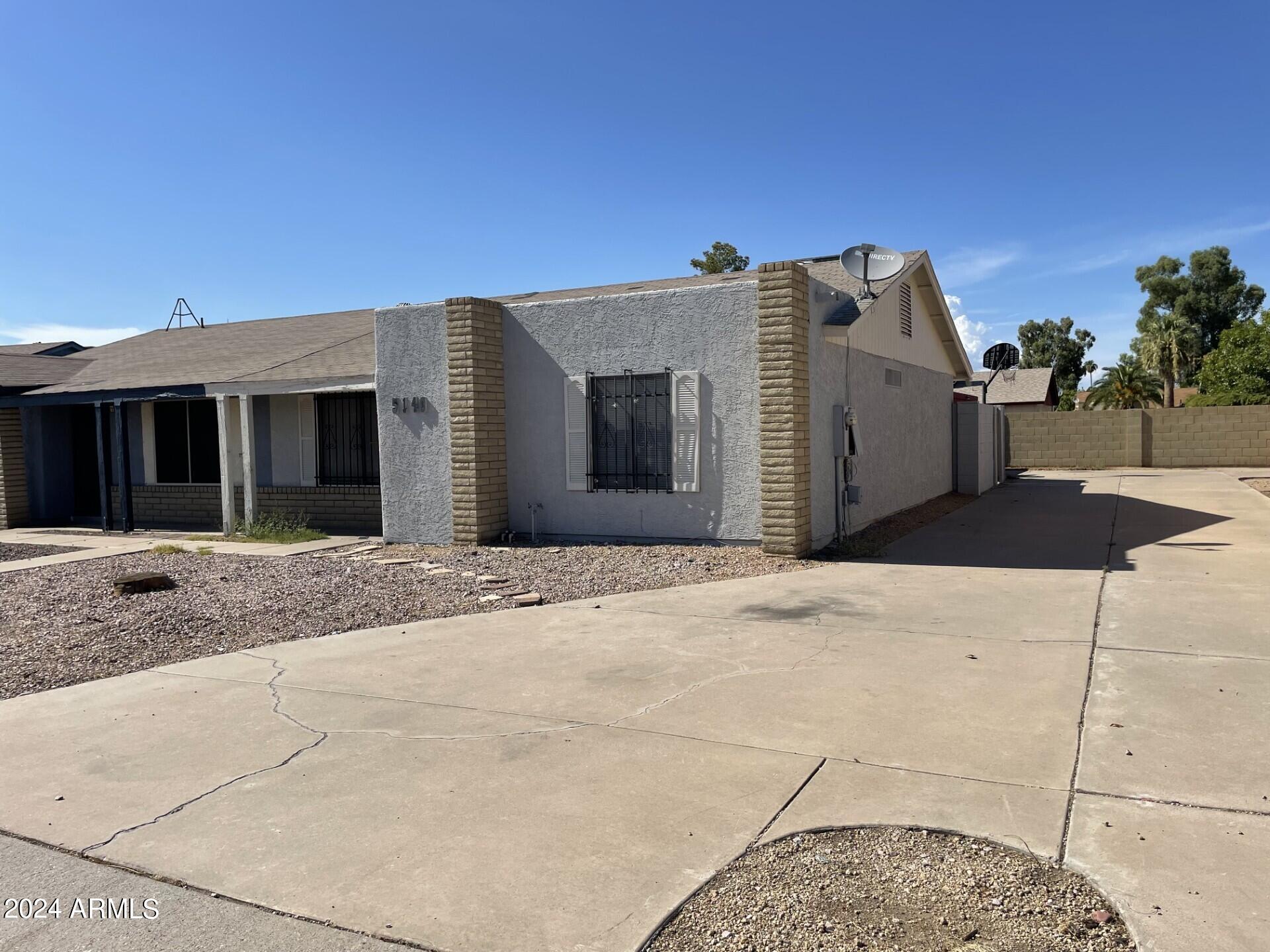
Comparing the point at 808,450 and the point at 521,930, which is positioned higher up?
the point at 808,450

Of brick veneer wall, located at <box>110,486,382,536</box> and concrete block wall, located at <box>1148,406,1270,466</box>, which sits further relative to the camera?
concrete block wall, located at <box>1148,406,1270,466</box>

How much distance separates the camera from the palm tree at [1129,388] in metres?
44.2

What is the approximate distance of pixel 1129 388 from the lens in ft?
145

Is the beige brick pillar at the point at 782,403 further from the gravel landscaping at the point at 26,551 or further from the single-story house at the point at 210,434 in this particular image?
the gravel landscaping at the point at 26,551

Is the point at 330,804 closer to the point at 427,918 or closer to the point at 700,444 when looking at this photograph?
the point at 427,918

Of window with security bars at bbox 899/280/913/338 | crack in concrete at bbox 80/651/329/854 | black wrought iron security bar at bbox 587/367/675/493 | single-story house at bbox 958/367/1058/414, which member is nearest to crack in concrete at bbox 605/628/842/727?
crack in concrete at bbox 80/651/329/854

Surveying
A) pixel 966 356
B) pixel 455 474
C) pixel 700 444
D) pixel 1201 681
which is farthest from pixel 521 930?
pixel 966 356

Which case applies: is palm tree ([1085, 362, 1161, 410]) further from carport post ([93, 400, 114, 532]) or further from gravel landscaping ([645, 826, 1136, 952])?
gravel landscaping ([645, 826, 1136, 952])

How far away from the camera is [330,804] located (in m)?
4.05

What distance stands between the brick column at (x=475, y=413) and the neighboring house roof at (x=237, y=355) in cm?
174

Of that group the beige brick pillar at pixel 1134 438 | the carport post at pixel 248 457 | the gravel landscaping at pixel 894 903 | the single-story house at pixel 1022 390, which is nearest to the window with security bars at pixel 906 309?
the carport post at pixel 248 457

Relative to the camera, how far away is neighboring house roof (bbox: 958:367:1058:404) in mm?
43156

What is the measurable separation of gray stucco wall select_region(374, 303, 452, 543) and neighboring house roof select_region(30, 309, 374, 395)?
0.60 m

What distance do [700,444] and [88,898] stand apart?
8.47 metres
